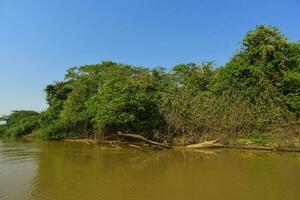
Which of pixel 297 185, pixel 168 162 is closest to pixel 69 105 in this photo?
pixel 168 162

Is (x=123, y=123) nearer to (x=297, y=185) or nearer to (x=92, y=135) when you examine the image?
(x=92, y=135)

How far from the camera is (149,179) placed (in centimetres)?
974

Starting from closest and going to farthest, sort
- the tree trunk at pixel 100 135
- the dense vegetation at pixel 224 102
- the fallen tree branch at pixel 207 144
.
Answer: the fallen tree branch at pixel 207 144 < the dense vegetation at pixel 224 102 < the tree trunk at pixel 100 135

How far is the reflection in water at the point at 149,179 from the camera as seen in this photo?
7.87 metres

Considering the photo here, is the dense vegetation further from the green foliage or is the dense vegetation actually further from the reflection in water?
the green foliage

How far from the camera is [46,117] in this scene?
3180 cm

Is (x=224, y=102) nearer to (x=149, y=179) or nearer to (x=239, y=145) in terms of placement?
(x=239, y=145)

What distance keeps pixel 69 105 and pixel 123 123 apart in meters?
6.22

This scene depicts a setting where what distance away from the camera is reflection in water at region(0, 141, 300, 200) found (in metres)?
7.87

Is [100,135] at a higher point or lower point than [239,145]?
higher

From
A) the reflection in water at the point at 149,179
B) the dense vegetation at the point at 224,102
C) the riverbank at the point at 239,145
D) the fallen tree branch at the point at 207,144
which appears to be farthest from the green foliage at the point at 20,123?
the reflection in water at the point at 149,179

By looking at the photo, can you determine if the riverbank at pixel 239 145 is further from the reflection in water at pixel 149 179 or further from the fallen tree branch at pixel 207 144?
the reflection in water at pixel 149 179

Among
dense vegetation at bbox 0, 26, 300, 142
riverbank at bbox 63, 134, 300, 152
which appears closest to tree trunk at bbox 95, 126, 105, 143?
dense vegetation at bbox 0, 26, 300, 142

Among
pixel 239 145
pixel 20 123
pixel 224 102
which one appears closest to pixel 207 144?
pixel 239 145
